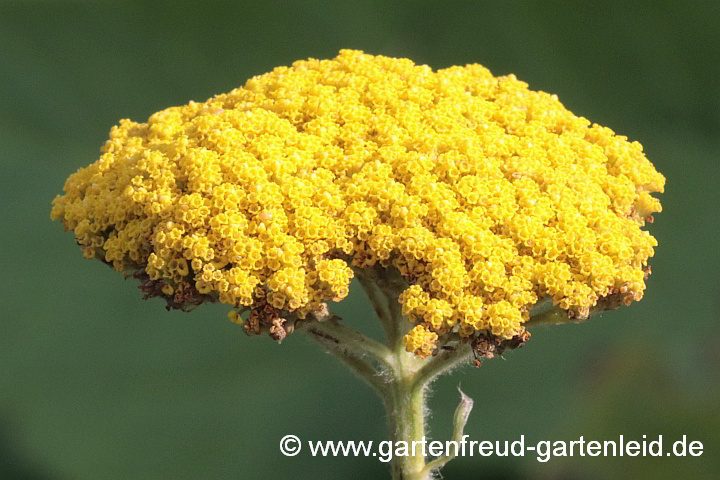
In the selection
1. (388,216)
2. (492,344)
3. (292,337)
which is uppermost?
(292,337)

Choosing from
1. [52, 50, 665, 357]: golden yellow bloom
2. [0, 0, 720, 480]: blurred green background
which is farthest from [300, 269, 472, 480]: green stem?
[0, 0, 720, 480]: blurred green background

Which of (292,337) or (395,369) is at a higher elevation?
(292,337)

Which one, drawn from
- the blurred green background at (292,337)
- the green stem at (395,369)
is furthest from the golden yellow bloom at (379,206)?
the blurred green background at (292,337)

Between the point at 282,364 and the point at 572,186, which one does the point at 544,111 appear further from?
the point at 282,364

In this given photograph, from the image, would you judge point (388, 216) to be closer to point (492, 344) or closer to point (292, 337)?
point (492, 344)

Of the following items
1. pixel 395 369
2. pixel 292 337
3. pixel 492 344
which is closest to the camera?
pixel 492 344

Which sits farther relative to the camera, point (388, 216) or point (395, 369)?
point (395, 369)

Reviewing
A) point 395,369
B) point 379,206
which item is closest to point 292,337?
point 395,369

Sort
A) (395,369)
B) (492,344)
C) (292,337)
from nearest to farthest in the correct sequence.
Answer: (492,344)
(395,369)
(292,337)
